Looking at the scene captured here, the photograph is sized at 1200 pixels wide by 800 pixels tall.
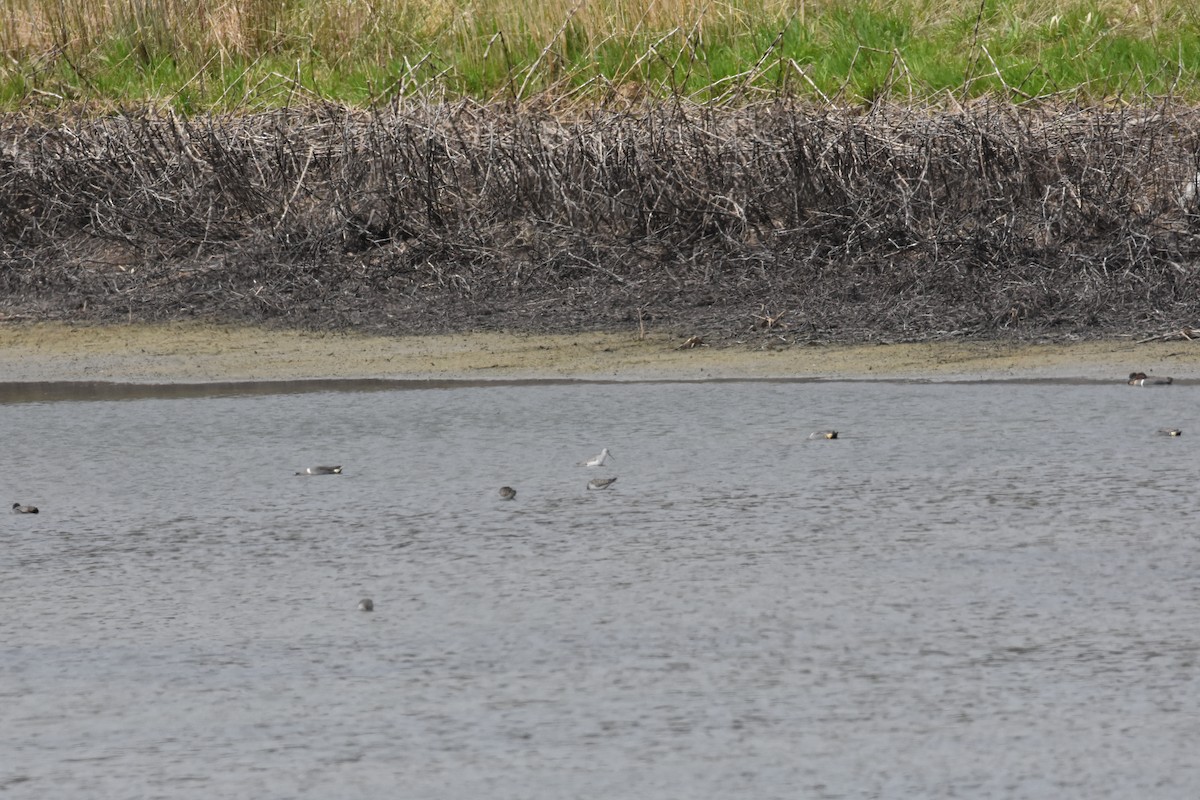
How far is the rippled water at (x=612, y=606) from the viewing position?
10.5 feet

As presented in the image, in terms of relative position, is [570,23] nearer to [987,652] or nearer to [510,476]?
[510,476]

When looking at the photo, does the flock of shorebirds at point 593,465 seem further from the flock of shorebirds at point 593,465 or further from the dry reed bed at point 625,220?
the dry reed bed at point 625,220

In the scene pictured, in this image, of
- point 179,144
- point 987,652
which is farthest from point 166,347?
point 987,652

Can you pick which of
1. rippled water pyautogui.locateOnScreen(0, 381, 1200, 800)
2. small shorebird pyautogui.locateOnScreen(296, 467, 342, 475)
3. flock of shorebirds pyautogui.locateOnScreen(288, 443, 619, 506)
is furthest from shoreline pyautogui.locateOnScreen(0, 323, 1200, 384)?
small shorebird pyautogui.locateOnScreen(296, 467, 342, 475)

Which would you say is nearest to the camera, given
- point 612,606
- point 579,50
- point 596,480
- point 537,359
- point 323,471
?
point 612,606

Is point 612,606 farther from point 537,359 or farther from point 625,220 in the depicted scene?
point 625,220

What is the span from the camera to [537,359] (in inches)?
328

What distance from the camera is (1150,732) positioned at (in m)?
3.29

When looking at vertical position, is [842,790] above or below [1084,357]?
above

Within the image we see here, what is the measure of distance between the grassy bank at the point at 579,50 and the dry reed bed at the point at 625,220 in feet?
2.66

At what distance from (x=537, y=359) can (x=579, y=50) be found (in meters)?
5.10

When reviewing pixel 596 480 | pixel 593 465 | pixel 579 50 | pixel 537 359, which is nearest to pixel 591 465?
pixel 593 465

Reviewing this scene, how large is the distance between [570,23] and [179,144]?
3305 millimetres

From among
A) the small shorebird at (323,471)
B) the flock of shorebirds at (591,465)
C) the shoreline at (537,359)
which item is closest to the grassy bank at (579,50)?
the shoreline at (537,359)
